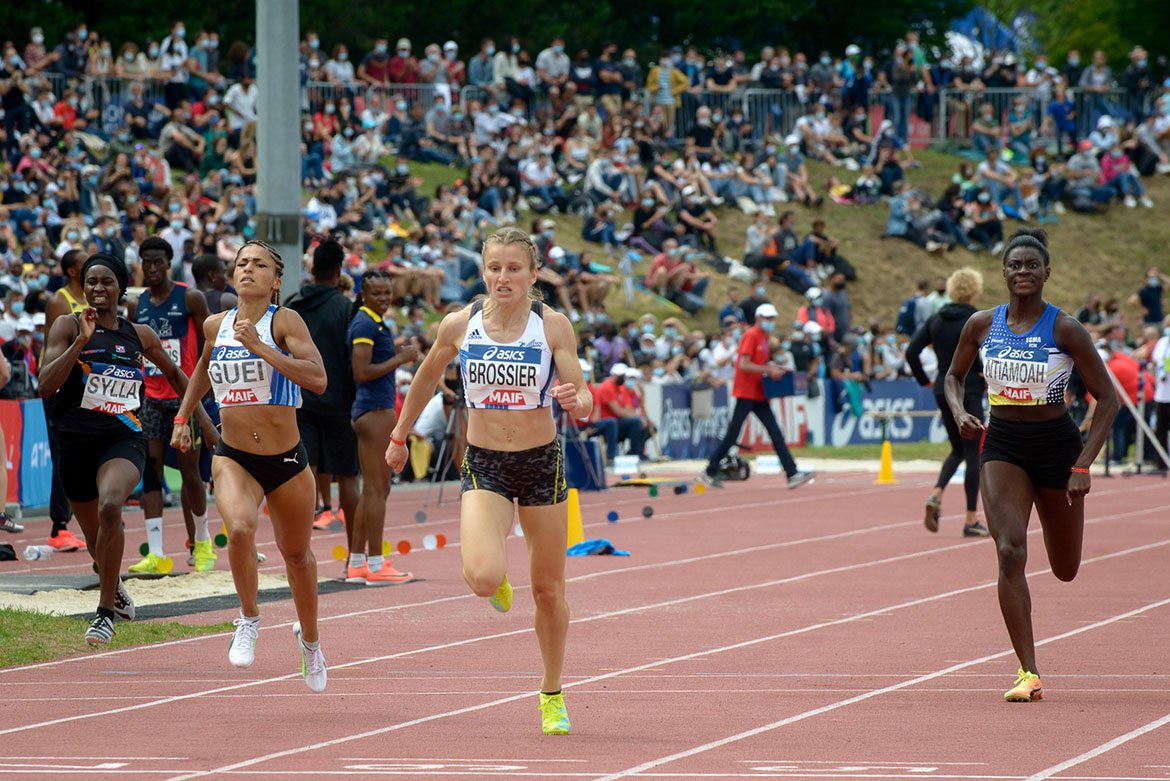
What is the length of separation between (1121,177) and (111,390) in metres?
37.1

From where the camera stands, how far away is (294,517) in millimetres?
8125

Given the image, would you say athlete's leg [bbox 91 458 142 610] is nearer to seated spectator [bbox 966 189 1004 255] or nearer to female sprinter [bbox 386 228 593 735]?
female sprinter [bbox 386 228 593 735]

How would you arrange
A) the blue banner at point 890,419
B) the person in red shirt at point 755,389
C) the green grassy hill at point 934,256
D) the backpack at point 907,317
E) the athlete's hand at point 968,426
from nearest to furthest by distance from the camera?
the athlete's hand at point 968,426
the person in red shirt at point 755,389
the blue banner at point 890,419
the backpack at point 907,317
the green grassy hill at point 934,256

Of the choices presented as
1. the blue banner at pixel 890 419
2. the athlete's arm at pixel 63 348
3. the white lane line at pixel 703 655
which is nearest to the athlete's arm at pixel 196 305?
the athlete's arm at pixel 63 348

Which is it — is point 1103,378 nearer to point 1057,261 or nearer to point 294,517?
point 294,517

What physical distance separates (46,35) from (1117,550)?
3022 cm

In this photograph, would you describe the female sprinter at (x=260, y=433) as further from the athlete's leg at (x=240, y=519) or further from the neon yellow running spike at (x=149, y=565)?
the neon yellow running spike at (x=149, y=565)

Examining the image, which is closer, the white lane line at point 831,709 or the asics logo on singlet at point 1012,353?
the white lane line at point 831,709

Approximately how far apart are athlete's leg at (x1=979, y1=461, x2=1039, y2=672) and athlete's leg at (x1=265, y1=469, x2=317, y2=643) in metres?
3.11

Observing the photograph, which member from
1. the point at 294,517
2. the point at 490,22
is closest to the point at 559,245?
the point at 490,22

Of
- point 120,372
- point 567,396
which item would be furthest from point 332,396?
point 567,396

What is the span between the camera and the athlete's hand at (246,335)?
8031mm

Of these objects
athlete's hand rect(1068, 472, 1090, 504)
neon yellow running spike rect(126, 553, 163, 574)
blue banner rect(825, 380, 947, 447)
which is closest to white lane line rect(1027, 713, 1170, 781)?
athlete's hand rect(1068, 472, 1090, 504)

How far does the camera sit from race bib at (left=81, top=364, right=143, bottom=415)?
10.1m
